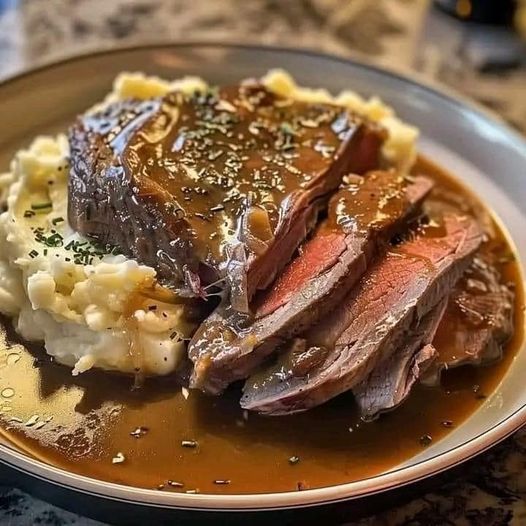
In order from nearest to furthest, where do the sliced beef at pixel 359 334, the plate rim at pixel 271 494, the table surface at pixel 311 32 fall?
the plate rim at pixel 271 494 → the sliced beef at pixel 359 334 → the table surface at pixel 311 32

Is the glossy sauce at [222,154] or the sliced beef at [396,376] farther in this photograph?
the glossy sauce at [222,154]

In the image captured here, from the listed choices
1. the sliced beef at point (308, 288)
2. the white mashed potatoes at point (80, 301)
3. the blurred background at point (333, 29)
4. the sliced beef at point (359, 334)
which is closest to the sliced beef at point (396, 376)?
the sliced beef at point (359, 334)

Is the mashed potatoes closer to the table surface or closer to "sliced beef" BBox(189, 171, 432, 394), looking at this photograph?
"sliced beef" BBox(189, 171, 432, 394)

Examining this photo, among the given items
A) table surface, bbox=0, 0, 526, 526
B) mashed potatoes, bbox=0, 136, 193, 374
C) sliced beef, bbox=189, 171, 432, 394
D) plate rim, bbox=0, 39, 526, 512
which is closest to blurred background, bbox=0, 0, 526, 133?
table surface, bbox=0, 0, 526, 526

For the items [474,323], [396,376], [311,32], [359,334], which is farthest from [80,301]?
[311,32]

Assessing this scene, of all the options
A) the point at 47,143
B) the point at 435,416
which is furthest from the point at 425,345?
the point at 47,143

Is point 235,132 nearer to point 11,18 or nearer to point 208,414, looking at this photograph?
point 208,414

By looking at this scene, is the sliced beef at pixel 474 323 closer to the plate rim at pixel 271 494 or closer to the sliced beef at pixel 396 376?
the sliced beef at pixel 396 376

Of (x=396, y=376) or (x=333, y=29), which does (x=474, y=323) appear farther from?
(x=333, y=29)
